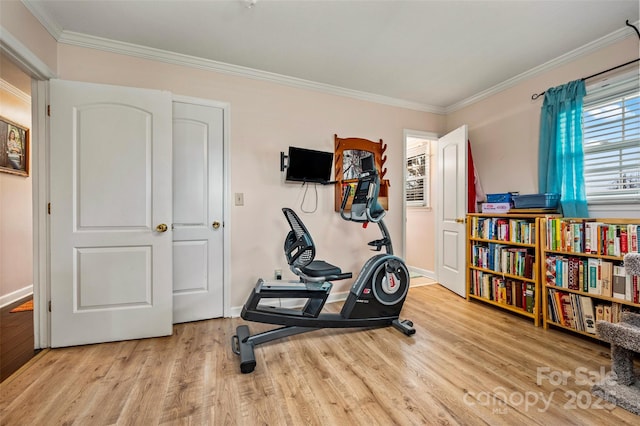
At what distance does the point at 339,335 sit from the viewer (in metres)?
2.35

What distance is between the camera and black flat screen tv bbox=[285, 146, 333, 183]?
9.31ft

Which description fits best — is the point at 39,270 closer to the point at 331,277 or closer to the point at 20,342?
the point at 20,342

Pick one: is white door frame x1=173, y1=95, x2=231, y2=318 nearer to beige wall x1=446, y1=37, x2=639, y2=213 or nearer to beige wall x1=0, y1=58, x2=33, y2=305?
beige wall x1=0, y1=58, x2=33, y2=305

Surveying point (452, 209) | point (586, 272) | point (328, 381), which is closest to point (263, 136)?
point (328, 381)

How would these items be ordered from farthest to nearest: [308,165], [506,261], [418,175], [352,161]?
[418,175] < [352,161] < [308,165] < [506,261]

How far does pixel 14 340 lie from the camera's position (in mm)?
2225

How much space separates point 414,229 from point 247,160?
10.2 ft

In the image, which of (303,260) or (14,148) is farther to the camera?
(14,148)

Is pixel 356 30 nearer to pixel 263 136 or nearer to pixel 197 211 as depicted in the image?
pixel 263 136

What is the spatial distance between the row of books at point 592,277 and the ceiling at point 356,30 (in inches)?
74.0

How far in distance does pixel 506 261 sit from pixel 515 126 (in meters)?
1.51

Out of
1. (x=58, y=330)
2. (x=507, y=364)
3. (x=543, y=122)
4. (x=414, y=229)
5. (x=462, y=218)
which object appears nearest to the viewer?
(x=507, y=364)

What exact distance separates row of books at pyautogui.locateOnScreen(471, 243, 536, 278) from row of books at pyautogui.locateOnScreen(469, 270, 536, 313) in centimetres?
10

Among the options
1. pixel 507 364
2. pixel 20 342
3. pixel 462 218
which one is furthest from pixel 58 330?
pixel 462 218
